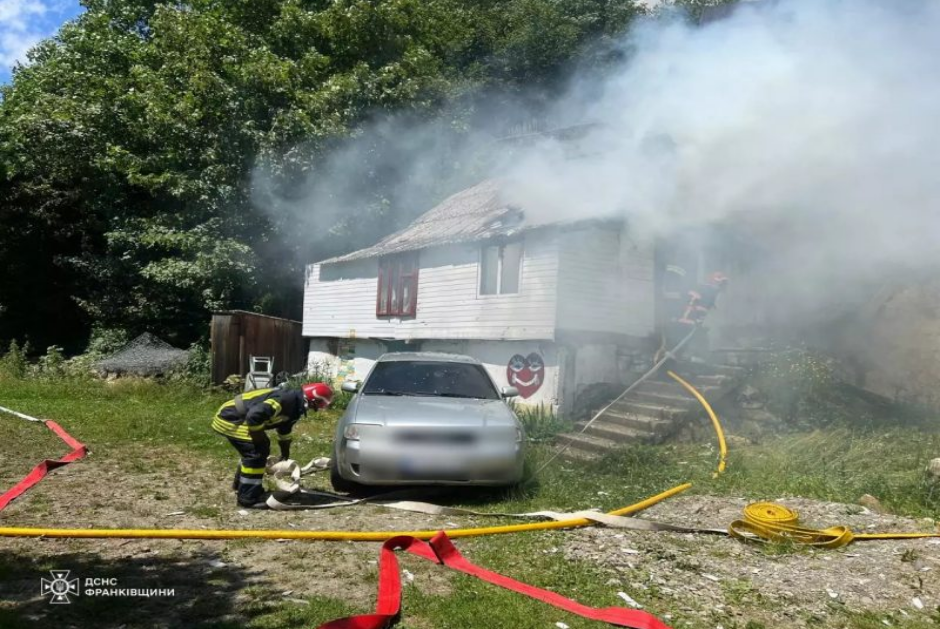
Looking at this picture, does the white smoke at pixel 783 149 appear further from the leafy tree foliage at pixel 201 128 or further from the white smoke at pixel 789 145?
the leafy tree foliage at pixel 201 128

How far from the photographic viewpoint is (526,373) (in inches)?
472

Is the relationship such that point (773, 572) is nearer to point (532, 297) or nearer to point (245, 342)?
point (532, 297)

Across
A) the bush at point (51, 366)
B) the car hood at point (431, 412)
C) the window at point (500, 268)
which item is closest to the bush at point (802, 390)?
the window at point (500, 268)

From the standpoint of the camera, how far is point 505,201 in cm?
1495

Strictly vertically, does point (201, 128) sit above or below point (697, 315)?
above

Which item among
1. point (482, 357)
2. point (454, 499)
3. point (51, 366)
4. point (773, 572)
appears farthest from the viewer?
point (51, 366)

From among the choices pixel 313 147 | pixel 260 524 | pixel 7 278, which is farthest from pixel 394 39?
pixel 260 524

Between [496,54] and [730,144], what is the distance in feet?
66.6

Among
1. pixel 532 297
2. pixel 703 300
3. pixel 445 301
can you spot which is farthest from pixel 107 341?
pixel 703 300

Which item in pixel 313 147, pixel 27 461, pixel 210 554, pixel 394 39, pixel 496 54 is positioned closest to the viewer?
pixel 210 554

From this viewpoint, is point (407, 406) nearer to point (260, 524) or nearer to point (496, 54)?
point (260, 524)

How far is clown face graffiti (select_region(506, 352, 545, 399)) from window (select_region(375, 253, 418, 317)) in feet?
11.3

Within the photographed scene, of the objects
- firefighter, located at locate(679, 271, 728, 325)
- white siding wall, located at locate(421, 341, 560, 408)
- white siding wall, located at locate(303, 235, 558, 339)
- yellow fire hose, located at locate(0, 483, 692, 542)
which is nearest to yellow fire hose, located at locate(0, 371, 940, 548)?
yellow fire hose, located at locate(0, 483, 692, 542)

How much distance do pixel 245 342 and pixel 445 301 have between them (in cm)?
603
